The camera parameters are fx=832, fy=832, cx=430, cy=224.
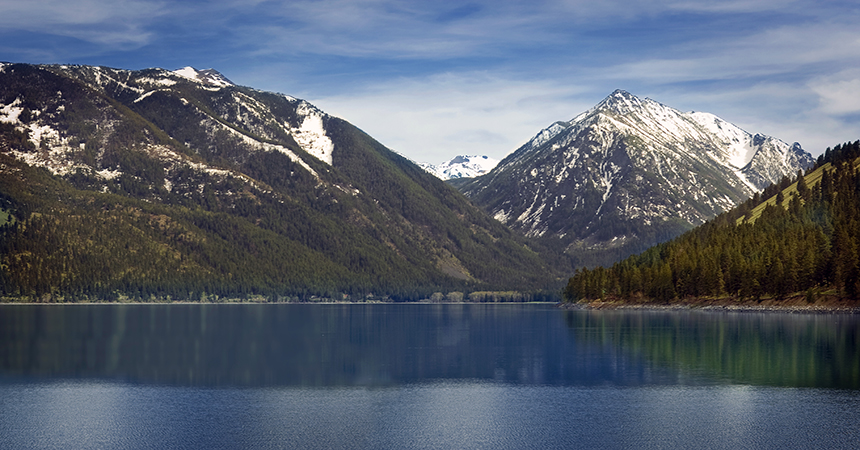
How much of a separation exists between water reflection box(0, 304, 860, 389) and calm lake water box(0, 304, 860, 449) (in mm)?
342

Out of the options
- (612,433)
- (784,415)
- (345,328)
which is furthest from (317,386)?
(345,328)

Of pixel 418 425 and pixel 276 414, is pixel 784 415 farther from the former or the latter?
pixel 276 414

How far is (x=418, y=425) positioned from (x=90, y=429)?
2558 cm

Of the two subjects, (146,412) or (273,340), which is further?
(273,340)

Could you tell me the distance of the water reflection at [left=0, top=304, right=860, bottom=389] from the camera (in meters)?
92.2

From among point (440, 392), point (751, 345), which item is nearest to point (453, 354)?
point (440, 392)

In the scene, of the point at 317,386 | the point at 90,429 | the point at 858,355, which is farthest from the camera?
the point at 858,355

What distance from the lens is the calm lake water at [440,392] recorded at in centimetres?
6216

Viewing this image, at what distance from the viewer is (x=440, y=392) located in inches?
3248

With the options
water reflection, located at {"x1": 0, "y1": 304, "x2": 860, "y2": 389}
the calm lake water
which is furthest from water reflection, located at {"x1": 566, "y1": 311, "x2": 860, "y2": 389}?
the calm lake water

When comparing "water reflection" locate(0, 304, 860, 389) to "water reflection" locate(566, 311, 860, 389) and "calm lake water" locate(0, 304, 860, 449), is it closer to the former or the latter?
"water reflection" locate(566, 311, 860, 389)

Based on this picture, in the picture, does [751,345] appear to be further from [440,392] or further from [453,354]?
[440,392]

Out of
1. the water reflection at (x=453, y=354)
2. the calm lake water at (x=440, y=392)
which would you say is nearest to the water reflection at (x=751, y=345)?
the water reflection at (x=453, y=354)

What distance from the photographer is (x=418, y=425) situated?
217 feet
